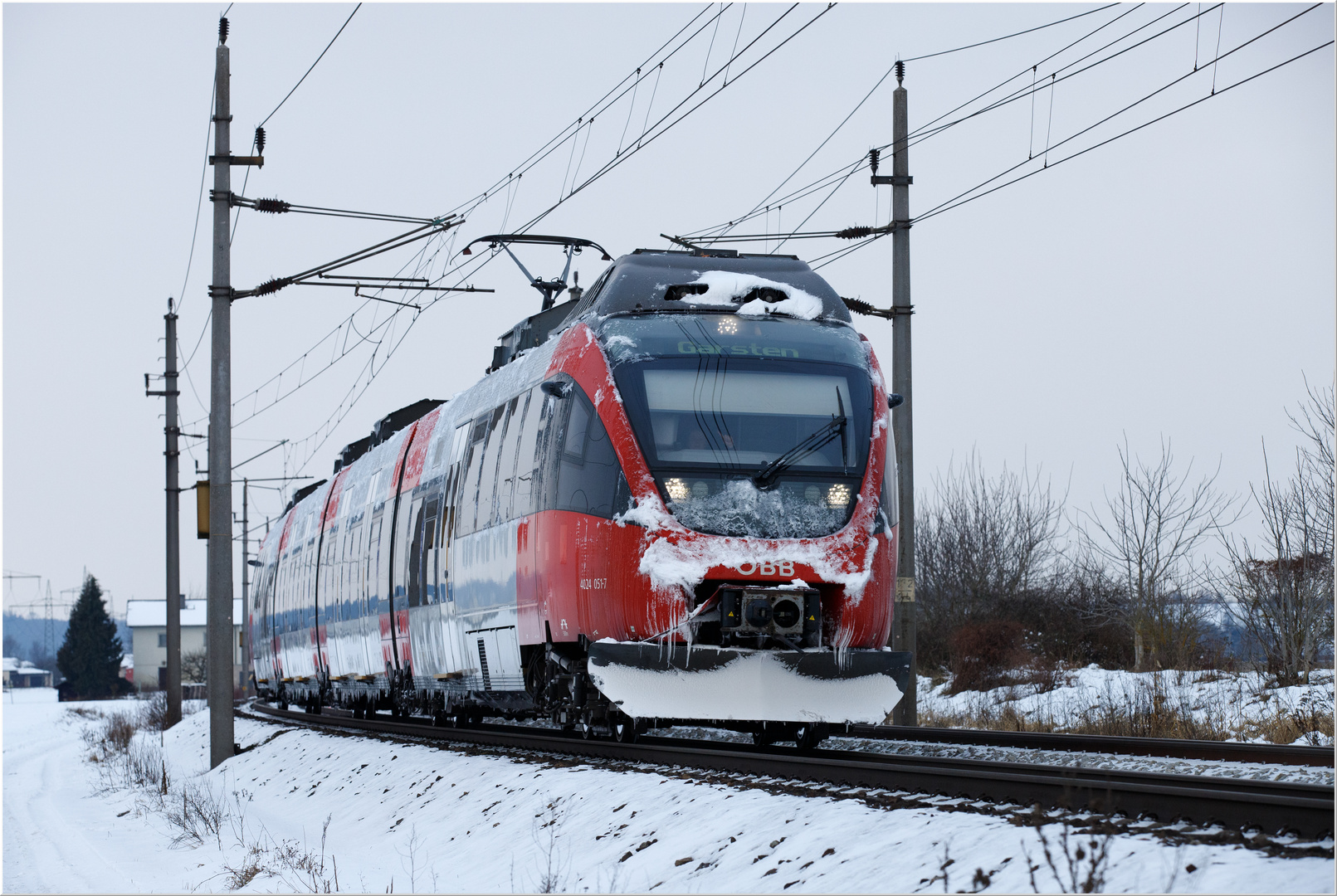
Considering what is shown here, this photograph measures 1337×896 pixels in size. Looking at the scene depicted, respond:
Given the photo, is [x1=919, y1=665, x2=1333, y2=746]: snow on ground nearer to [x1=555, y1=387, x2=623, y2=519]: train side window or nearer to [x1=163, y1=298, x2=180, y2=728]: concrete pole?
[x1=555, y1=387, x2=623, y2=519]: train side window

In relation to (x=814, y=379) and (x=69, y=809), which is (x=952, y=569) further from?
(x=814, y=379)

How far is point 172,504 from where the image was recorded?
33531mm

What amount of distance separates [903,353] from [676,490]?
7.69 m

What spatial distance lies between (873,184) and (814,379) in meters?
7.51

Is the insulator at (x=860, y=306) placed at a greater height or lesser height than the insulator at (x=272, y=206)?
lesser

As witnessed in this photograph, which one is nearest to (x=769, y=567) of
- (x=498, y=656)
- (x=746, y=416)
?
(x=746, y=416)

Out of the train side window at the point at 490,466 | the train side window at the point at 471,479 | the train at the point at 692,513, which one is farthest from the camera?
the train side window at the point at 471,479

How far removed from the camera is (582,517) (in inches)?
446

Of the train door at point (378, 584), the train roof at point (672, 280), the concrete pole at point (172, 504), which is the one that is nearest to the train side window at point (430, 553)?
the train door at point (378, 584)

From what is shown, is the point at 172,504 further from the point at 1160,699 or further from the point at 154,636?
the point at 154,636

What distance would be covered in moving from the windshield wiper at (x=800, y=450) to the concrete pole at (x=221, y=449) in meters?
9.72

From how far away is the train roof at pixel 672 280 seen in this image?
1216 cm

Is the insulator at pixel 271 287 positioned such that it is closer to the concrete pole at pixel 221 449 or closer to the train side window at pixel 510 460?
the concrete pole at pixel 221 449

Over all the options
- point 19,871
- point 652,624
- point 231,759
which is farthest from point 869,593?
point 231,759
